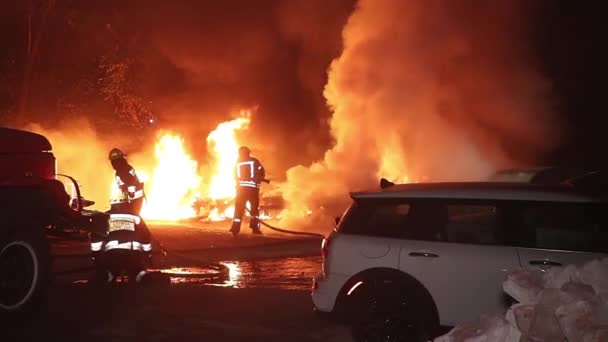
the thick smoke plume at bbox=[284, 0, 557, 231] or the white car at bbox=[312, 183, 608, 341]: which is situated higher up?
the thick smoke plume at bbox=[284, 0, 557, 231]

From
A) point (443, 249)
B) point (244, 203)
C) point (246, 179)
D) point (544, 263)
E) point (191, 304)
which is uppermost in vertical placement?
point (246, 179)

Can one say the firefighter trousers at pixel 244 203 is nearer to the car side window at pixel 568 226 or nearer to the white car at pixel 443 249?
the white car at pixel 443 249

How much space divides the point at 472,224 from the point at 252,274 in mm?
5778

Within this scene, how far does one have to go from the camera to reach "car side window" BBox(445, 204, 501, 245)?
654 centimetres

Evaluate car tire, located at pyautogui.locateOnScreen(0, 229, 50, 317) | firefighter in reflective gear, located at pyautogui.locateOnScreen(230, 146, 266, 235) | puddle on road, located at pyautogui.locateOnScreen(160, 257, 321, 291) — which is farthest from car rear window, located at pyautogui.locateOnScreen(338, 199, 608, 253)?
firefighter in reflective gear, located at pyautogui.locateOnScreen(230, 146, 266, 235)

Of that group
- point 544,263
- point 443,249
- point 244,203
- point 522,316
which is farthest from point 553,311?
point 244,203

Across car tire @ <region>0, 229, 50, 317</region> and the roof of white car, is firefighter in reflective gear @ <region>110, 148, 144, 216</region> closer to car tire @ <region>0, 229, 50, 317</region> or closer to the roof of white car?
car tire @ <region>0, 229, 50, 317</region>

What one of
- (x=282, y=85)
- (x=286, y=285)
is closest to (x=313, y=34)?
(x=282, y=85)

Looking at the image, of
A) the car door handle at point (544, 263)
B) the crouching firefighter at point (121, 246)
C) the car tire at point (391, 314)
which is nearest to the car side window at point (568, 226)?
the car door handle at point (544, 263)

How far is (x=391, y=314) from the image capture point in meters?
6.59

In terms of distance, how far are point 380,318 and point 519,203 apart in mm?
1500

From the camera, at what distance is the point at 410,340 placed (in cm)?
653

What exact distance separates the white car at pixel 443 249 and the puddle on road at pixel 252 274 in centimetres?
360

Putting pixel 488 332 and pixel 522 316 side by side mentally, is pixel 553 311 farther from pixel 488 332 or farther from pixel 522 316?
pixel 488 332
